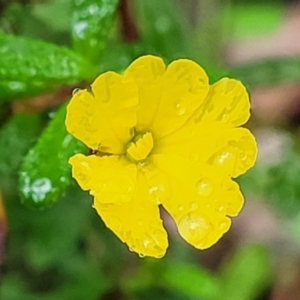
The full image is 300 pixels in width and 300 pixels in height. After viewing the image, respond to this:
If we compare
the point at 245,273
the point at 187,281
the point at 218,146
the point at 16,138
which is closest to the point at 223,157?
the point at 218,146

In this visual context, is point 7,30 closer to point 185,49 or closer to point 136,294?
point 185,49

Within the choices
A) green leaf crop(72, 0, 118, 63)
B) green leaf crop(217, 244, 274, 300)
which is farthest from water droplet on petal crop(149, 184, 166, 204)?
green leaf crop(217, 244, 274, 300)

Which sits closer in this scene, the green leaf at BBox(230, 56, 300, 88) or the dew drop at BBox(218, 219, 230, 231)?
the dew drop at BBox(218, 219, 230, 231)

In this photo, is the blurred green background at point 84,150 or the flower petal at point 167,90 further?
the blurred green background at point 84,150

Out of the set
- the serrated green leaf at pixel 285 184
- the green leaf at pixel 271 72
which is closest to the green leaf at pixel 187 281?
the serrated green leaf at pixel 285 184

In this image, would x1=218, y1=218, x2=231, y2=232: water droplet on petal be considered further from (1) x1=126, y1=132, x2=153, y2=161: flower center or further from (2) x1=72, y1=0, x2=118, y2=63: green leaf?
(2) x1=72, y1=0, x2=118, y2=63: green leaf

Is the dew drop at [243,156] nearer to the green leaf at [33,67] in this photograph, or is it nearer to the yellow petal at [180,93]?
the yellow petal at [180,93]
